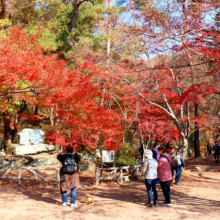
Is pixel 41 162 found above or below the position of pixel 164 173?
below

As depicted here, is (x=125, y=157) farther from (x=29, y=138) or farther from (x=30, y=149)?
(x=29, y=138)

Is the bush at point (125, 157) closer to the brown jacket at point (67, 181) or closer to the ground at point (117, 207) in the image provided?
the ground at point (117, 207)

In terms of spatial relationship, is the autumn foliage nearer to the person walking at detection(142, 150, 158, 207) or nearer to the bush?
the bush

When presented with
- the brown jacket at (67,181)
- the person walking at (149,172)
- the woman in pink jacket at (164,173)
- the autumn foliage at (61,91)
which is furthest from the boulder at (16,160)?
the woman in pink jacket at (164,173)

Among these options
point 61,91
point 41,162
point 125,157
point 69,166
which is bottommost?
point 41,162

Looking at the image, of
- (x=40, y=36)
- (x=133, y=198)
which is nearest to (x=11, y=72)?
(x=133, y=198)

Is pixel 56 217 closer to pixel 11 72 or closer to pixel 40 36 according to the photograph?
pixel 11 72

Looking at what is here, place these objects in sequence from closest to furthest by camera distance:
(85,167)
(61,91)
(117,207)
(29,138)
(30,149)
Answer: (117,207) < (61,91) < (85,167) < (30,149) < (29,138)

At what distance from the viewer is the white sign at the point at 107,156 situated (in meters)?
10.4

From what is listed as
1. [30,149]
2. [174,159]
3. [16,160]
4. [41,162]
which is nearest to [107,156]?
[174,159]

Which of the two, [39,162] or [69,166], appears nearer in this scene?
[69,166]

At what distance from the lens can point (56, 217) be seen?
4617mm

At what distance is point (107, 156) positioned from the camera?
1053 centimetres

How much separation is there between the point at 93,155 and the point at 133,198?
8427 millimetres
